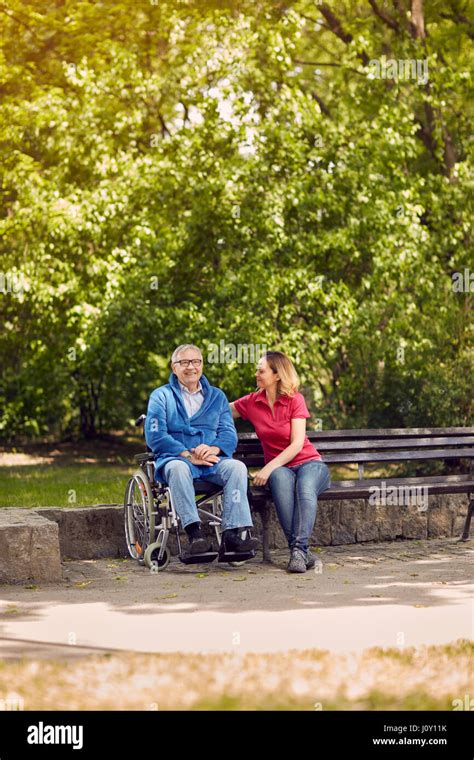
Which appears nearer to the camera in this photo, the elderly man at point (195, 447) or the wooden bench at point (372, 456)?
the elderly man at point (195, 447)

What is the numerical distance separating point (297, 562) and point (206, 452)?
0.98m

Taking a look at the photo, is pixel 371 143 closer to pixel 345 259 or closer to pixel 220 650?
pixel 345 259

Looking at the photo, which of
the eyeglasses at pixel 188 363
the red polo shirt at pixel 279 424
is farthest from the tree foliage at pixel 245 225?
the eyeglasses at pixel 188 363

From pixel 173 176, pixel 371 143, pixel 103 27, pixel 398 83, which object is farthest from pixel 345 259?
pixel 103 27

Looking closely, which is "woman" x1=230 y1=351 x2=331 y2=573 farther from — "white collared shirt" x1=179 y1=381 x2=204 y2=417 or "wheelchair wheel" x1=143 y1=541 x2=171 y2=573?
"wheelchair wheel" x1=143 y1=541 x2=171 y2=573

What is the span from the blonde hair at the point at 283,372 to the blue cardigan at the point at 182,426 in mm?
428

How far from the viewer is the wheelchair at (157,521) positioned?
765 centimetres

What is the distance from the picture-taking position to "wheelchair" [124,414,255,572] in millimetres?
7648

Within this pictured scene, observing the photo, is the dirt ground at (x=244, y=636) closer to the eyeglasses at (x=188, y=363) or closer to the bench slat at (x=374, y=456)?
the bench slat at (x=374, y=456)

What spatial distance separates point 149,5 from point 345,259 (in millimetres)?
8762
